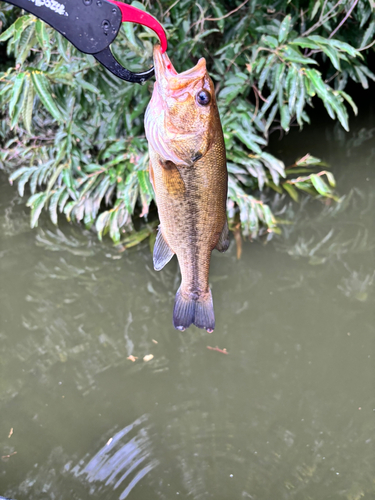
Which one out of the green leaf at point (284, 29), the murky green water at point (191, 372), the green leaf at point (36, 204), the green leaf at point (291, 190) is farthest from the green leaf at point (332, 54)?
the green leaf at point (36, 204)

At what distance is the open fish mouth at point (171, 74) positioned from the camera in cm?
78

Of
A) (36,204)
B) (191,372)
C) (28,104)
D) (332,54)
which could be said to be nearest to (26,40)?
(28,104)

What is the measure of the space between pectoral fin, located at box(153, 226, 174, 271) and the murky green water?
4.22 feet

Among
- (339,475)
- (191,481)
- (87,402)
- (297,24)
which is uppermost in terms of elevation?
(297,24)

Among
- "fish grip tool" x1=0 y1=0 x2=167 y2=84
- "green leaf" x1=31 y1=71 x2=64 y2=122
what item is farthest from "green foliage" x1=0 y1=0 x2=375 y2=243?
"fish grip tool" x1=0 y1=0 x2=167 y2=84

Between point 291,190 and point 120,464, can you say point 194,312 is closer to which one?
point 120,464

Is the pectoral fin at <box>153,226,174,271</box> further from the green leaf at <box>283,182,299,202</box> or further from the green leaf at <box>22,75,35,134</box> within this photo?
the green leaf at <box>283,182,299,202</box>

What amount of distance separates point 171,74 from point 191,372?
1772mm

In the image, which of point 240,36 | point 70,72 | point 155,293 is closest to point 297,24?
point 240,36

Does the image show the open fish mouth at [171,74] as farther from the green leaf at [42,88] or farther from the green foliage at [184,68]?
the green foliage at [184,68]

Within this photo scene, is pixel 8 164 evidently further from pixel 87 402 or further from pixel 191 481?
pixel 191 481

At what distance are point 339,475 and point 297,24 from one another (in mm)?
2809

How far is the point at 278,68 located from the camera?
226 centimetres

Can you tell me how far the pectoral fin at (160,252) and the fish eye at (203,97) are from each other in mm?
287
